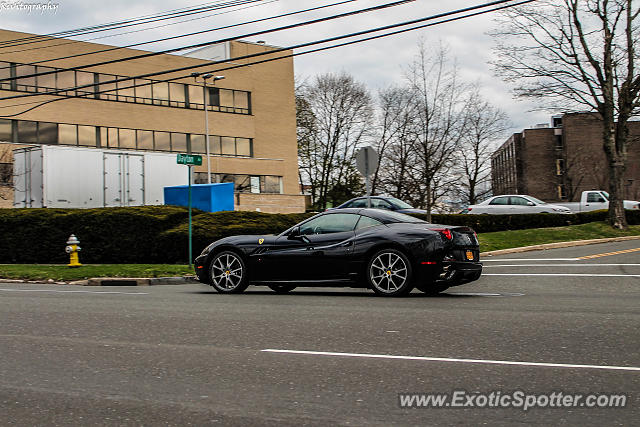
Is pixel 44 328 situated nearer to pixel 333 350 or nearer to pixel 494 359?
pixel 333 350

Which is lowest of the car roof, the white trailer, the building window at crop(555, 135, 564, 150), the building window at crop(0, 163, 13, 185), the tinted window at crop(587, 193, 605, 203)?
the car roof

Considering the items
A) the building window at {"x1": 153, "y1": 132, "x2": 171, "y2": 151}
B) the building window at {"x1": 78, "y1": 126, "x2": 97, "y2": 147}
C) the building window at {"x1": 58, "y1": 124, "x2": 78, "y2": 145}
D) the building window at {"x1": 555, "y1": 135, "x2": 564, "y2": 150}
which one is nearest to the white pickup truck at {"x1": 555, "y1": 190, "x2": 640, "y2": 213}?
the building window at {"x1": 153, "y1": 132, "x2": 171, "y2": 151}

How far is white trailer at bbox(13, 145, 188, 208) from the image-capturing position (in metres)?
25.9

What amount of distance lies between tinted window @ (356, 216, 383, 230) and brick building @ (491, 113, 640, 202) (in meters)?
65.2

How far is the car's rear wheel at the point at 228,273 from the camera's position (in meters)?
12.5

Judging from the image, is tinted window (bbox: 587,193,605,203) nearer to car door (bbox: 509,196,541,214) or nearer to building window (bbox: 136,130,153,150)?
car door (bbox: 509,196,541,214)

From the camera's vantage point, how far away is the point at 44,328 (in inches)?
326

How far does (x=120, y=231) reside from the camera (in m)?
21.9

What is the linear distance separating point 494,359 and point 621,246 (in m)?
17.3

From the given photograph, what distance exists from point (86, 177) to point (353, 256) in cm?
1829

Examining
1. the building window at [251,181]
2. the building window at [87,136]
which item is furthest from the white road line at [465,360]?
the building window at [251,181]

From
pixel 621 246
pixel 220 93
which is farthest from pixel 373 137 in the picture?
pixel 621 246

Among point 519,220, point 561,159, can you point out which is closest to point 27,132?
point 519,220

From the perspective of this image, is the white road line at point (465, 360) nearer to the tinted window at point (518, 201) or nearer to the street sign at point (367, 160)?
the street sign at point (367, 160)
